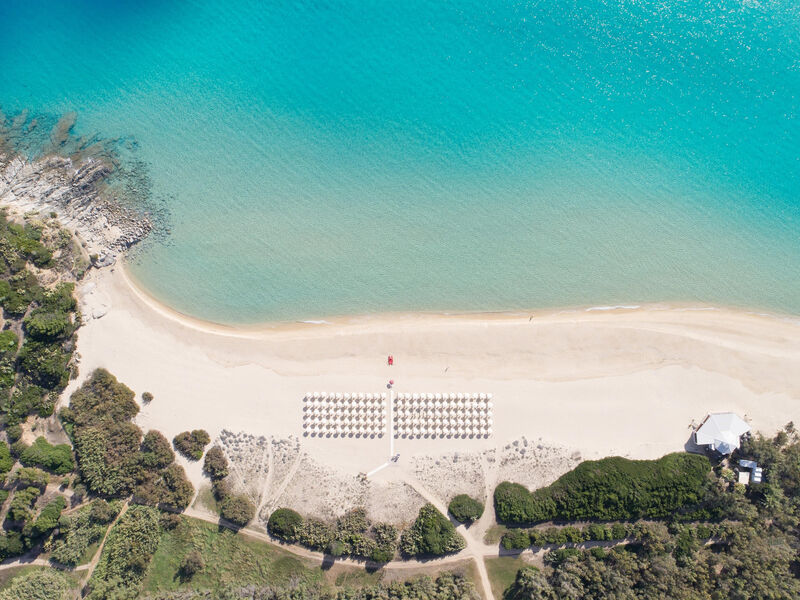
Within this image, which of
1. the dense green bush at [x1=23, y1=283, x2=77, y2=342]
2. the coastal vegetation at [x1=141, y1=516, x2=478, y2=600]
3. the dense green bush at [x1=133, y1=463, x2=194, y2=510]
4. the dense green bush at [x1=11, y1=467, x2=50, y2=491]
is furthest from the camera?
the dense green bush at [x1=23, y1=283, x2=77, y2=342]

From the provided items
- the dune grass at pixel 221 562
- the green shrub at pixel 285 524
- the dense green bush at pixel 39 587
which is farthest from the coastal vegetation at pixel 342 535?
the dense green bush at pixel 39 587

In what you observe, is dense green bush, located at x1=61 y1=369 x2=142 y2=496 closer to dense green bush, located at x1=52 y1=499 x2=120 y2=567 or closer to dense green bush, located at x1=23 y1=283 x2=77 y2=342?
dense green bush, located at x1=52 y1=499 x2=120 y2=567

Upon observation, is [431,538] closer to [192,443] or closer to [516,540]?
[516,540]

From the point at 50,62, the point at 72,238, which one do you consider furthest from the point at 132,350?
the point at 50,62

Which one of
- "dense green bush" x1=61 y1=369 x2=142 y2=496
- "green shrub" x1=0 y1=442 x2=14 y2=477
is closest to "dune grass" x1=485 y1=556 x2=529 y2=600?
"dense green bush" x1=61 y1=369 x2=142 y2=496

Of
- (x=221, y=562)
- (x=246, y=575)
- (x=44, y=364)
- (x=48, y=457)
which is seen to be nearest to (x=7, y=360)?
(x=44, y=364)

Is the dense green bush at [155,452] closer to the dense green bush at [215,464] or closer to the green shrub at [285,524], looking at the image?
the dense green bush at [215,464]

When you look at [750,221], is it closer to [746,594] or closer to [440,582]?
[746,594]
